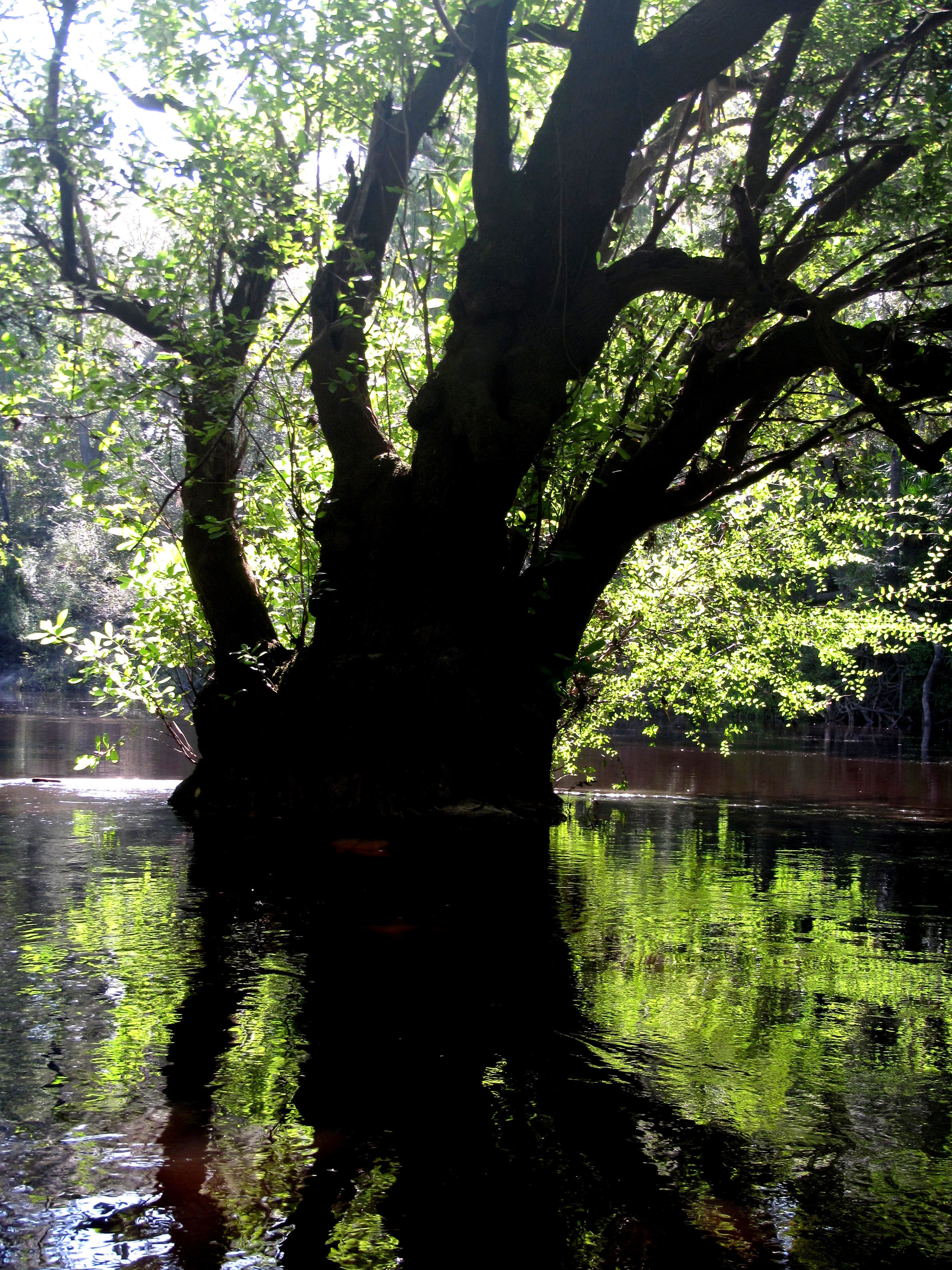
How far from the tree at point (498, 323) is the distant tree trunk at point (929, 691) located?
1041 inches

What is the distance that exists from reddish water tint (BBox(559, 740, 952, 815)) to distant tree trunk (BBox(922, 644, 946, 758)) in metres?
7.38

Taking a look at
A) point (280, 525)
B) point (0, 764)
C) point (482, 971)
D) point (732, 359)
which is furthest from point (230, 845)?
point (0, 764)

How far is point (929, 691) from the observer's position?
33.0m

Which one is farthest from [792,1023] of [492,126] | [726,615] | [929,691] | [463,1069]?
[929,691]

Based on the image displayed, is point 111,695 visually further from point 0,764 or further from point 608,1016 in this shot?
point 608,1016

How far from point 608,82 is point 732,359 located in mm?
1872

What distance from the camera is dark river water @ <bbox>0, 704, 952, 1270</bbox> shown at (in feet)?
6.57

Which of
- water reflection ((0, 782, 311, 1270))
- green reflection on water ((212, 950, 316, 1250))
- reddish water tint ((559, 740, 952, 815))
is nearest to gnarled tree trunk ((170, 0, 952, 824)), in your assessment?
water reflection ((0, 782, 311, 1270))

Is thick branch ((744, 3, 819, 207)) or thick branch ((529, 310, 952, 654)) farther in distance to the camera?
thick branch ((744, 3, 819, 207))

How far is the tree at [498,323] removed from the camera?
6344 millimetres

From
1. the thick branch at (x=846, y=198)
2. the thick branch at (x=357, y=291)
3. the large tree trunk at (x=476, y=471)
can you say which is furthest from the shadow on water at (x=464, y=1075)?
the thick branch at (x=846, y=198)

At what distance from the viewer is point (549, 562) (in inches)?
289

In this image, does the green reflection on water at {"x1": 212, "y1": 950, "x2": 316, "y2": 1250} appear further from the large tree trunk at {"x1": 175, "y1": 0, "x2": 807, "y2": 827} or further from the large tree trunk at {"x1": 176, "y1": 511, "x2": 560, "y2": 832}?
the large tree trunk at {"x1": 175, "y1": 0, "x2": 807, "y2": 827}

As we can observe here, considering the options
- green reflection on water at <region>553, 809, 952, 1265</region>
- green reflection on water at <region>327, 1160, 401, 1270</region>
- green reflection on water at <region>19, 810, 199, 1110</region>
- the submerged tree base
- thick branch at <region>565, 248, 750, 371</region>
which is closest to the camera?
green reflection on water at <region>327, 1160, 401, 1270</region>
